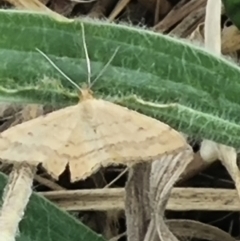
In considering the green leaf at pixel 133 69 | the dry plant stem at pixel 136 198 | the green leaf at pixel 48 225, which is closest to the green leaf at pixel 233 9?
the green leaf at pixel 133 69

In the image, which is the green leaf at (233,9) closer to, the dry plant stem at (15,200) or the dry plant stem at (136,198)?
the dry plant stem at (136,198)

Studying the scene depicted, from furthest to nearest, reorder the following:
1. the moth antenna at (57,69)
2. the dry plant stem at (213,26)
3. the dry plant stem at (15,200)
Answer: the dry plant stem at (213,26) < the moth antenna at (57,69) < the dry plant stem at (15,200)

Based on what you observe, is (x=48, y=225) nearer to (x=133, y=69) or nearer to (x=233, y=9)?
(x=133, y=69)

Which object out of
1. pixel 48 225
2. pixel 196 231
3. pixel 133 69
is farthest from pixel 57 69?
pixel 196 231

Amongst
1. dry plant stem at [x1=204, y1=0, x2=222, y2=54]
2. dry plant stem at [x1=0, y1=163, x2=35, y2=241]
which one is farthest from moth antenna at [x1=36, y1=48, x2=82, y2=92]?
dry plant stem at [x1=204, y1=0, x2=222, y2=54]

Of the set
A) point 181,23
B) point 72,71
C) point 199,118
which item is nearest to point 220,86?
point 199,118
